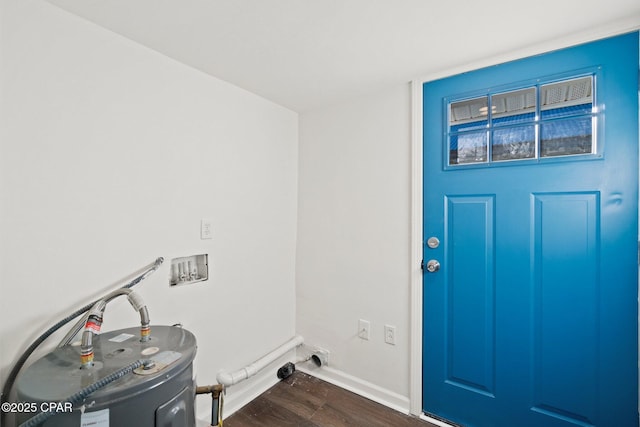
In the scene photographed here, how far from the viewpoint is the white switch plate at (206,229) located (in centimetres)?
175

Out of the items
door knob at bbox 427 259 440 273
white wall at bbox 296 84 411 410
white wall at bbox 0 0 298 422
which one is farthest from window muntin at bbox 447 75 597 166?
white wall at bbox 0 0 298 422

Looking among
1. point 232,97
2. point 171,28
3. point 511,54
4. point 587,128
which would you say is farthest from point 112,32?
point 587,128

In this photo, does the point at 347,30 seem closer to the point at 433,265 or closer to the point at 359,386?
the point at 433,265

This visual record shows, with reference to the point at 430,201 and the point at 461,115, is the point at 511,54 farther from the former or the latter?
the point at 430,201

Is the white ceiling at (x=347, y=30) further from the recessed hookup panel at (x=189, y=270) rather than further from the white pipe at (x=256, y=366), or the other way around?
the white pipe at (x=256, y=366)

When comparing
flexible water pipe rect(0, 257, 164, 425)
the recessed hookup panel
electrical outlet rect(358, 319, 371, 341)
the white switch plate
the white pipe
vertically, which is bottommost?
the white pipe

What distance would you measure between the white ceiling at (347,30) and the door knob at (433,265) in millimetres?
1140

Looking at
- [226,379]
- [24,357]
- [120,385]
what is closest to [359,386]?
[226,379]

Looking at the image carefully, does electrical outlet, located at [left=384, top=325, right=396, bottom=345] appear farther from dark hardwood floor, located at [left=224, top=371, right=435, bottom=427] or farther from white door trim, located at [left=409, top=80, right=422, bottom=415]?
dark hardwood floor, located at [left=224, top=371, right=435, bottom=427]

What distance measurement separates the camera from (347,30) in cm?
137

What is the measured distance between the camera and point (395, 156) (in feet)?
6.40

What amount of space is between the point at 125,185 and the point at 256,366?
4.47ft

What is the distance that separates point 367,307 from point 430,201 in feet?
2.78

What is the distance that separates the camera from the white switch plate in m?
1.75
